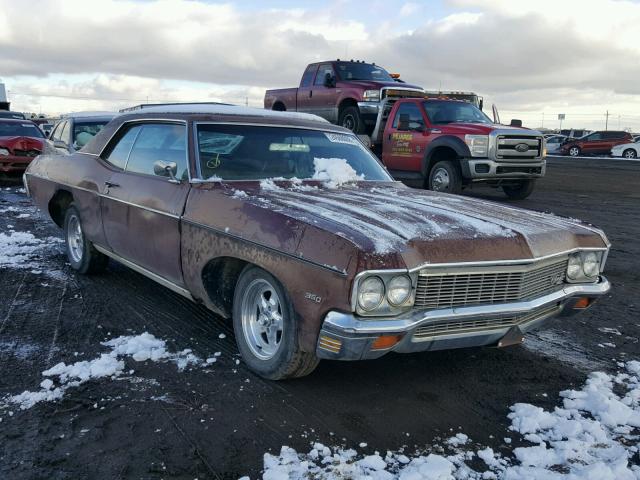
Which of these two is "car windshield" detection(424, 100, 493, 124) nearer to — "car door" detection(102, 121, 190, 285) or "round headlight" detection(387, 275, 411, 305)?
"car door" detection(102, 121, 190, 285)

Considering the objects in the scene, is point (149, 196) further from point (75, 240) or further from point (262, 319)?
point (75, 240)

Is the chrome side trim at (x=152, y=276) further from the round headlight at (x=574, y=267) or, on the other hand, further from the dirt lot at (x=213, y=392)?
the round headlight at (x=574, y=267)

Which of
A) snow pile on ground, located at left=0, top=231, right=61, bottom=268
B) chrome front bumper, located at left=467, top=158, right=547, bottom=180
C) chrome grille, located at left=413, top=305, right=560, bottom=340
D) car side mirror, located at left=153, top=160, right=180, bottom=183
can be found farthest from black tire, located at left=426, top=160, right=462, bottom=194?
chrome grille, located at left=413, top=305, right=560, bottom=340

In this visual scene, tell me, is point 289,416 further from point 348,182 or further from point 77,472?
point 348,182

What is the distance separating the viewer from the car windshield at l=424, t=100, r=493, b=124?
1180 centimetres

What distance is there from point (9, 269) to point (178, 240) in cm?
288

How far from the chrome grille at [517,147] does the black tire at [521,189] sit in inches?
29.9

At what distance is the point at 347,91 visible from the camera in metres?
13.8

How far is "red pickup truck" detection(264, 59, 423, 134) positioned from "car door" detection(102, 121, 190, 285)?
344 inches

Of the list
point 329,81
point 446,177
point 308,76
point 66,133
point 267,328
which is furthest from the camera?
point 308,76

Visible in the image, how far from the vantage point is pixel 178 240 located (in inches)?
157

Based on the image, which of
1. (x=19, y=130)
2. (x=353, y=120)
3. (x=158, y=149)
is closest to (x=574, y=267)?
(x=158, y=149)

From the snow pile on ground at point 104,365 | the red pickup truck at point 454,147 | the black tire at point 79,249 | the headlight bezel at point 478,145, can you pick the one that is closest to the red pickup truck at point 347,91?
the red pickup truck at point 454,147

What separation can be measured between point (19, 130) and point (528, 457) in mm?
15059
